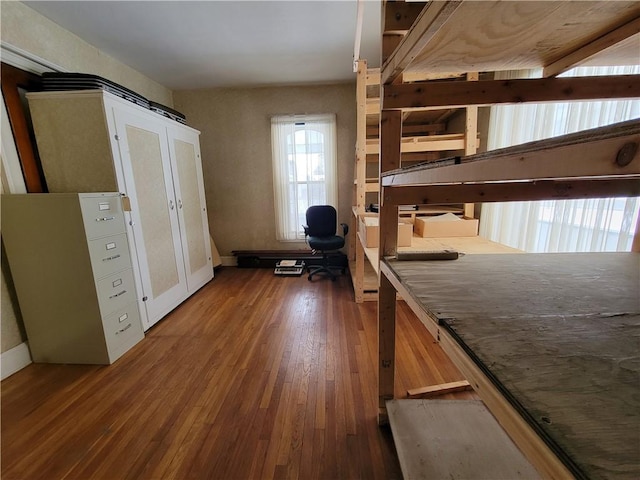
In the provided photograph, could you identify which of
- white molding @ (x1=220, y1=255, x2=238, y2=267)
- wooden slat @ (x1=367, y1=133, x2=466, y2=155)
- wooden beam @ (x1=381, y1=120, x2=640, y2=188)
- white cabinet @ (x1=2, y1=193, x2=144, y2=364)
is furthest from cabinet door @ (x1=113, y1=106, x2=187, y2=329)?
wooden beam @ (x1=381, y1=120, x2=640, y2=188)

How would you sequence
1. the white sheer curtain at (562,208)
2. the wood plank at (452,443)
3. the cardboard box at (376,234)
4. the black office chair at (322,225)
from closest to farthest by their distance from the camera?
the wood plank at (452,443) < the white sheer curtain at (562,208) < the cardboard box at (376,234) < the black office chair at (322,225)

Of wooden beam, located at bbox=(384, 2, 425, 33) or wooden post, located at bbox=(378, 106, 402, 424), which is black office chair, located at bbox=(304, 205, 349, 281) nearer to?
wooden post, located at bbox=(378, 106, 402, 424)

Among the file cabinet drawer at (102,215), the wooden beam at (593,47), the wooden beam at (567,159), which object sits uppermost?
the wooden beam at (593,47)

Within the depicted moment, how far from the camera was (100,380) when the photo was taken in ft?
5.57

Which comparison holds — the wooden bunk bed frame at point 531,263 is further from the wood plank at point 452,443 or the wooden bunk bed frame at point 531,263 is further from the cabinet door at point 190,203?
the cabinet door at point 190,203

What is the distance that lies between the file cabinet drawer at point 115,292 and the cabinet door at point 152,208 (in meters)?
0.18

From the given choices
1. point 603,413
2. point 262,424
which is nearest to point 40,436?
point 262,424

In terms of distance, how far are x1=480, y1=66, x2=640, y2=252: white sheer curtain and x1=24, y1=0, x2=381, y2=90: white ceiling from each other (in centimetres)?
145

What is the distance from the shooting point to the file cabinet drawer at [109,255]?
176 cm

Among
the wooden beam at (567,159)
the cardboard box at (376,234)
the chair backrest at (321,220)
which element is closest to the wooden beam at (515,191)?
the wooden beam at (567,159)

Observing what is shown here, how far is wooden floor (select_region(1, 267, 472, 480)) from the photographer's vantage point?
3.83 feet

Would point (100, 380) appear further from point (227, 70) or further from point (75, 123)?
point (227, 70)

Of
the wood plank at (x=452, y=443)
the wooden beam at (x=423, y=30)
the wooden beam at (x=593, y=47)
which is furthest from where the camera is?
the wood plank at (x=452, y=443)

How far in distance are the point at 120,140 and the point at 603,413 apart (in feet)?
8.83
